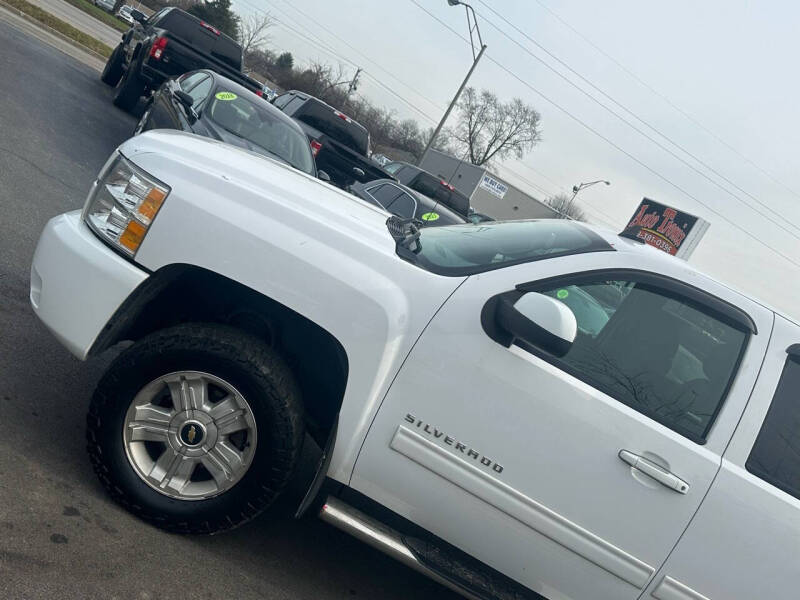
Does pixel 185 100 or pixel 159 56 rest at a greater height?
pixel 159 56

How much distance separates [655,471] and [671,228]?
27.7 meters

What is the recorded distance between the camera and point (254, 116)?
820 centimetres

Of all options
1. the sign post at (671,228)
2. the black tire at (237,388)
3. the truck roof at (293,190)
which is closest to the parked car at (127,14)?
the truck roof at (293,190)

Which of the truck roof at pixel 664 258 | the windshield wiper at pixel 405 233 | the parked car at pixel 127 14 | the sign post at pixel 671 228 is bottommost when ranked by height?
the windshield wiper at pixel 405 233

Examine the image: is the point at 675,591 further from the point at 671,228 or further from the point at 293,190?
the point at 671,228

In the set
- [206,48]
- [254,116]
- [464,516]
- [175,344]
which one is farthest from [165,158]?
[206,48]

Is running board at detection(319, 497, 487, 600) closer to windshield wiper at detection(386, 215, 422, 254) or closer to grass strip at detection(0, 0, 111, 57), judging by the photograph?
windshield wiper at detection(386, 215, 422, 254)

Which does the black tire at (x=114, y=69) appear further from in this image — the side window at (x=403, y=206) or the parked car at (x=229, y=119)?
the side window at (x=403, y=206)

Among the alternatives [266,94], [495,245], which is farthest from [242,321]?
[266,94]

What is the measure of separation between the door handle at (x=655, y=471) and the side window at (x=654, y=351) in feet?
0.58

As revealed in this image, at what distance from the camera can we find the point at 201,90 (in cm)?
842

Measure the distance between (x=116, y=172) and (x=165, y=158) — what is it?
256 mm

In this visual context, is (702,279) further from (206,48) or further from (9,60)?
(206,48)

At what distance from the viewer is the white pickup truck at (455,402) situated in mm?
2730
